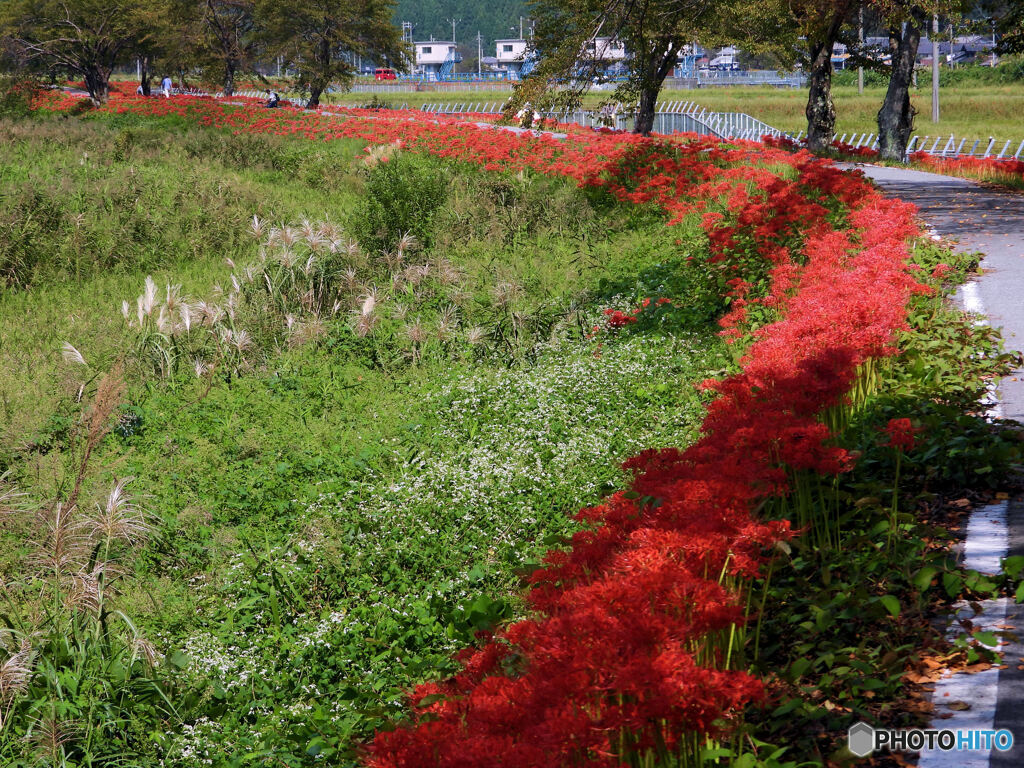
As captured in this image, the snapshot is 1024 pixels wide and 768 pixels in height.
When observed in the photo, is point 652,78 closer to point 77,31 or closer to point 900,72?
point 900,72

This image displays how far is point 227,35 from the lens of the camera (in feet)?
141

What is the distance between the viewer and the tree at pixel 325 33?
3944 centimetres

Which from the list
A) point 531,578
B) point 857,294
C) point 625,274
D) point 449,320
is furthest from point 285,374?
point 531,578

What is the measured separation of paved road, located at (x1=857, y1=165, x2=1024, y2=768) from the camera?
10.6 feet

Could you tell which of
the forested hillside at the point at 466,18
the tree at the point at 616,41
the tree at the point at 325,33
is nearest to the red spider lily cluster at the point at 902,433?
the tree at the point at 616,41

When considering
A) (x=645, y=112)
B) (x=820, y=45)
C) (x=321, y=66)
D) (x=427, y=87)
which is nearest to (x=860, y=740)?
(x=820, y=45)

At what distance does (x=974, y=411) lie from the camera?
225 inches

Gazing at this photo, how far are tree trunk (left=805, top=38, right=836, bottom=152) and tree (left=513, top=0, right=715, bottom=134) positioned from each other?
271 cm

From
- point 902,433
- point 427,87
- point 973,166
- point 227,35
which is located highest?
point 427,87

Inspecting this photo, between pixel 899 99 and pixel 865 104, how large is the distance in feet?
115

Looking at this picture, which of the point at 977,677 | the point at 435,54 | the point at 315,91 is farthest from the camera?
the point at 435,54

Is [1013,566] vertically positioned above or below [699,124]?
below

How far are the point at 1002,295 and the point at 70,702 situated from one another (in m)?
7.73

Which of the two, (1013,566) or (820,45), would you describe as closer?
(1013,566)
